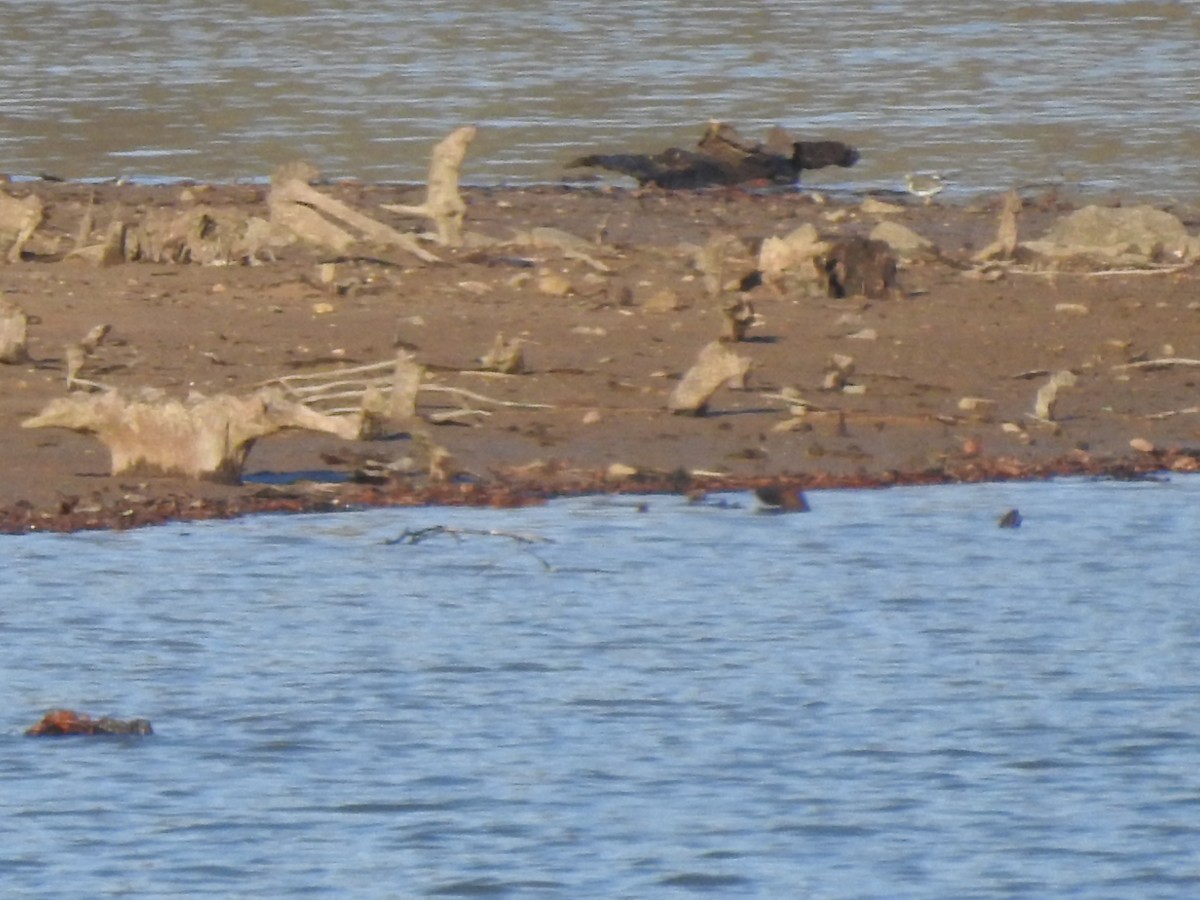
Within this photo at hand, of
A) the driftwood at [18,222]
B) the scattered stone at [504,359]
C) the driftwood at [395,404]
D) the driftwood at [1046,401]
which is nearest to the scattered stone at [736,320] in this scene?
the scattered stone at [504,359]

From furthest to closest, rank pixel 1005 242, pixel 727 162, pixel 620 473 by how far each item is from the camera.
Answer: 1. pixel 727 162
2. pixel 1005 242
3. pixel 620 473

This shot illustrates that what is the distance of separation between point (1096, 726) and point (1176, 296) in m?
7.88

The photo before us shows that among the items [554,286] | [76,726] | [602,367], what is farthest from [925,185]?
[76,726]

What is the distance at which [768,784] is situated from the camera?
7488mm

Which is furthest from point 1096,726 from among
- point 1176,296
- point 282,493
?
point 1176,296

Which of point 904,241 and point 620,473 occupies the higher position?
point 620,473

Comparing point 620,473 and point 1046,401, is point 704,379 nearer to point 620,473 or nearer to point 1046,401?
point 620,473

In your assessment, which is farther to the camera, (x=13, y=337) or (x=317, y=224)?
(x=317, y=224)

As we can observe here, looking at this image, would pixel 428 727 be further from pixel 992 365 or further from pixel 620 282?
pixel 620 282

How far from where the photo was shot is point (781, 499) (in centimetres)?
1098

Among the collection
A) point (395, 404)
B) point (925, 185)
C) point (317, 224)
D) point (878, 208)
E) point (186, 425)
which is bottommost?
point (925, 185)

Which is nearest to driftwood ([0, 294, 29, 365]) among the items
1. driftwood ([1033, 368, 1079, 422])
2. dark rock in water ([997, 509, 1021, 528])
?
driftwood ([1033, 368, 1079, 422])

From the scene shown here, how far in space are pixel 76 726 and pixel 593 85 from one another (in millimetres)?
25769

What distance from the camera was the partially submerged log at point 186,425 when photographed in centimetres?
1073
